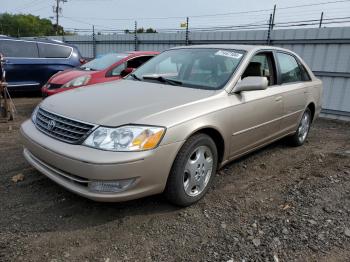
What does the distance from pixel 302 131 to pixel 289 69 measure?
115 centimetres

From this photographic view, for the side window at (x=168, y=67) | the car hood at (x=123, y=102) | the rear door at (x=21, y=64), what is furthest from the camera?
the rear door at (x=21, y=64)

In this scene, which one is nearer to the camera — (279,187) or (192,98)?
(192,98)

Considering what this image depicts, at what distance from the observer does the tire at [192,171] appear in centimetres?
283

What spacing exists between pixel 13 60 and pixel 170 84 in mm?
6384

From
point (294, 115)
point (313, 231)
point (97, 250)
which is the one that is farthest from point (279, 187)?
point (97, 250)

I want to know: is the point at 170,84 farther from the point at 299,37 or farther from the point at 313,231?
the point at 299,37

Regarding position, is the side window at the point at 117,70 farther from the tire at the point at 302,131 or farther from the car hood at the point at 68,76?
the tire at the point at 302,131

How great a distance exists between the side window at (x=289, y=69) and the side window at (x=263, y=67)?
22 centimetres

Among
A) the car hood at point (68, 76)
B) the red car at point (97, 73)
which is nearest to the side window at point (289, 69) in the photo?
the red car at point (97, 73)

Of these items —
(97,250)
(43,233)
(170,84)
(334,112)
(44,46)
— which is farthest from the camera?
(44,46)

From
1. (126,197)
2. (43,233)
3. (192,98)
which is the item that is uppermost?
(192,98)

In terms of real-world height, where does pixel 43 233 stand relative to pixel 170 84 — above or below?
below

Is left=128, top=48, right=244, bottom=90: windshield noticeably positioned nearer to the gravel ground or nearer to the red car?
the gravel ground

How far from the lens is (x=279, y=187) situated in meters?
3.69
